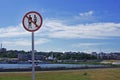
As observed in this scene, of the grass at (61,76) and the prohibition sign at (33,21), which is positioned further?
the grass at (61,76)

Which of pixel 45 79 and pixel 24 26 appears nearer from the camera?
pixel 24 26

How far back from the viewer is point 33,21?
1242 cm

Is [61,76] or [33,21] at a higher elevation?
[33,21]

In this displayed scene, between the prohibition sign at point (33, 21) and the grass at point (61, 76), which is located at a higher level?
the prohibition sign at point (33, 21)

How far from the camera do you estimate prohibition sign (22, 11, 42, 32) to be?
12.4 metres

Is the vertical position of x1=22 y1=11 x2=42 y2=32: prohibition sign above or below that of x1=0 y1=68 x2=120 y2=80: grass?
above

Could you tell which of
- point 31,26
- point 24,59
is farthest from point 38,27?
point 24,59

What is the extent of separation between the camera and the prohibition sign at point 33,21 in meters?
12.4

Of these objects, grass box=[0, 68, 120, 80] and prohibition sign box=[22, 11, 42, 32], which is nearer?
prohibition sign box=[22, 11, 42, 32]

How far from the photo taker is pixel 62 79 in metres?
39.8

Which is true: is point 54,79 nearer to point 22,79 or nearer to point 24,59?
point 22,79

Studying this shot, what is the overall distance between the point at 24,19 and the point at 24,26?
27 centimetres

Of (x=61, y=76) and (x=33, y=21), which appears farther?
(x=61, y=76)

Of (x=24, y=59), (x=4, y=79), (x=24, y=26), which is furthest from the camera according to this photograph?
(x=24, y=59)
